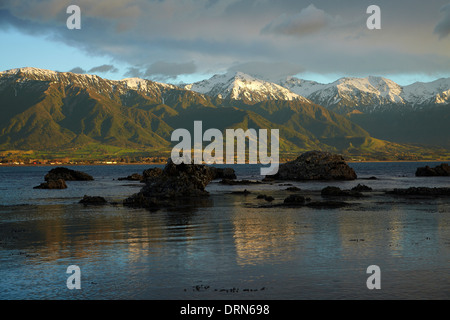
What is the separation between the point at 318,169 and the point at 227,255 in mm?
109556

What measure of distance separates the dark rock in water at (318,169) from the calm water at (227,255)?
279 ft

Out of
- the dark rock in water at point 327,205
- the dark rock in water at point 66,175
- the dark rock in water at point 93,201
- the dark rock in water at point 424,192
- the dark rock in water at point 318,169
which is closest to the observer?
the dark rock in water at point 327,205

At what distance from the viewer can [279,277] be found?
21.9m

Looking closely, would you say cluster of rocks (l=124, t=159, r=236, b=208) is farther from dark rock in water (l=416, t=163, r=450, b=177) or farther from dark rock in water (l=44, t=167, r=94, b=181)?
dark rock in water (l=416, t=163, r=450, b=177)

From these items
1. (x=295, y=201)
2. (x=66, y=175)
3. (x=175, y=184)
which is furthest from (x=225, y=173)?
(x=295, y=201)

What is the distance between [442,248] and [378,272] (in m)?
8.14

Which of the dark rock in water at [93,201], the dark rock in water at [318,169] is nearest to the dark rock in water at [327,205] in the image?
the dark rock in water at [93,201]

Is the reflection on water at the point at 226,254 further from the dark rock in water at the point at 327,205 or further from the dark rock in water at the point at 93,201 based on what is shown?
the dark rock in water at the point at 93,201

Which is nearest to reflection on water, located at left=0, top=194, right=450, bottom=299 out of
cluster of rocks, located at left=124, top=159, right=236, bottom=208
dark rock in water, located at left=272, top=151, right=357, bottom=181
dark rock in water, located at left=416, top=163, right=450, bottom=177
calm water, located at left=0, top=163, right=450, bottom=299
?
calm water, located at left=0, top=163, right=450, bottom=299

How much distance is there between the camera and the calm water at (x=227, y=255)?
20.0 m

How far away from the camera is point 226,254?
1072 inches

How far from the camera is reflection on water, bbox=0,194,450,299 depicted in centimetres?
2009

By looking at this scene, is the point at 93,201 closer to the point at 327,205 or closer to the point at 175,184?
the point at 175,184
